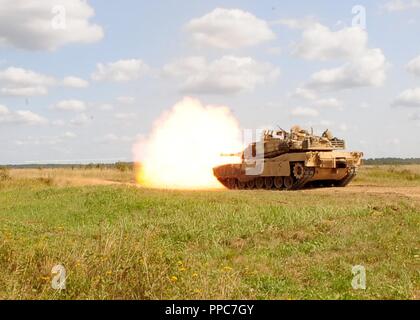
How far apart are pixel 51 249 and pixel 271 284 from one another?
3.83 m

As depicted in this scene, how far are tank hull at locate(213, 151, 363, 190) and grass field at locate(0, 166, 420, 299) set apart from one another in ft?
35.7

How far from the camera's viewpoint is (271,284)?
8.26 m

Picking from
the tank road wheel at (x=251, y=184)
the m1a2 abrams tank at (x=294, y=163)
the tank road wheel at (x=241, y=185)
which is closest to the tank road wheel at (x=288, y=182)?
the m1a2 abrams tank at (x=294, y=163)

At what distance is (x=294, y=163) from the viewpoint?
28.2m

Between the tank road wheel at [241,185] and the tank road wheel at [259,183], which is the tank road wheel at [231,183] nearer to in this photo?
the tank road wheel at [241,185]

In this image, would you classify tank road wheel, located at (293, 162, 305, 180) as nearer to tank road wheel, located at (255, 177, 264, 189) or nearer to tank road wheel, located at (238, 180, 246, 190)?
tank road wheel, located at (255, 177, 264, 189)

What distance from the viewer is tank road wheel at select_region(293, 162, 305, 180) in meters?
27.5

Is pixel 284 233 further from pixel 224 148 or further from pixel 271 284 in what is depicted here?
pixel 224 148

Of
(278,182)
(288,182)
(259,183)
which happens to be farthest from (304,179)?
(259,183)

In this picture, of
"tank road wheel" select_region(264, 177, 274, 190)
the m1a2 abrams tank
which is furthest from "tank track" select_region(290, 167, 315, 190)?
"tank road wheel" select_region(264, 177, 274, 190)

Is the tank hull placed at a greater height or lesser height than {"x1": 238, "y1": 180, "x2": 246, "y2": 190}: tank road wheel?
greater

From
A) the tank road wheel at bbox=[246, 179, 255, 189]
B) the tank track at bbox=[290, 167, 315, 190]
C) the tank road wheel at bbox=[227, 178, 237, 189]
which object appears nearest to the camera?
the tank track at bbox=[290, 167, 315, 190]

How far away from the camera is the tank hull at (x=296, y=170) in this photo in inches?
1078
